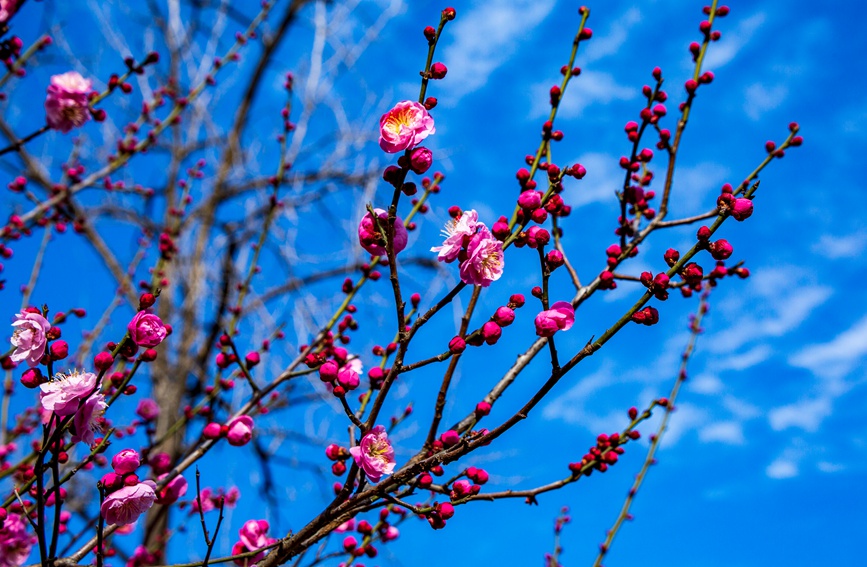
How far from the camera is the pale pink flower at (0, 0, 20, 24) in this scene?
261 cm

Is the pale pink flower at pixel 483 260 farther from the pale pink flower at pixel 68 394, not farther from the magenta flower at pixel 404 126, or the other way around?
the pale pink flower at pixel 68 394

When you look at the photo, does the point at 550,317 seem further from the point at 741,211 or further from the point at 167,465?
the point at 167,465

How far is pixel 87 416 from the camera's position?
1.61 m

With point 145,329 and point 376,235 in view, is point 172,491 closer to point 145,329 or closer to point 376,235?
point 145,329

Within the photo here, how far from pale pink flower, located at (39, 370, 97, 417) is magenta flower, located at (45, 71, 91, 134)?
176 cm

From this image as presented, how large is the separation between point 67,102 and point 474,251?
7.30 feet

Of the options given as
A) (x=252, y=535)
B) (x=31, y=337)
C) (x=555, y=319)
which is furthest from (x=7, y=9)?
(x=555, y=319)

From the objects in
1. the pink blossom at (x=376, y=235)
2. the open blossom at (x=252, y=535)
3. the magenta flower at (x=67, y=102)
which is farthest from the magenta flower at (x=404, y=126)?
the magenta flower at (x=67, y=102)

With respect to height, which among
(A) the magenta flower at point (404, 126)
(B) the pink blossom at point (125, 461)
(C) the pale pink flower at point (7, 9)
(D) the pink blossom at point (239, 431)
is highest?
(C) the pale pink flower at point (7, 9)

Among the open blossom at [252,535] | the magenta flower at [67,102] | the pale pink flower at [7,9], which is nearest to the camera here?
the open blossom at [252,535]

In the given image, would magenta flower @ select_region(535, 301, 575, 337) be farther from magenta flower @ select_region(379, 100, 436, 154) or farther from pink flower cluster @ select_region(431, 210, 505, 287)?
magenta flower @ select_region(379, 100, 436, 154)

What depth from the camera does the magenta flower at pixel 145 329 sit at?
5.04 ft

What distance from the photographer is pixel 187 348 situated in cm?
736

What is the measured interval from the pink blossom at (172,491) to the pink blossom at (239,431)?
0.19 m
